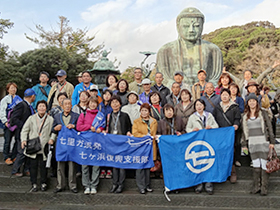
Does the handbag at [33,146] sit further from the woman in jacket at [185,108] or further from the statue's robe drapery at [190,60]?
the statue's robe drapery at [190,60]

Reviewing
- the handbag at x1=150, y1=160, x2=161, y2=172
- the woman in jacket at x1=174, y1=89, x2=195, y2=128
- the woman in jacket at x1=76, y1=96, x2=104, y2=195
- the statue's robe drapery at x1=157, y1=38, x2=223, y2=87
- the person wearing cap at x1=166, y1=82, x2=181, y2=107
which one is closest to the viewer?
the woman in jacket at x1=76, y1=96, x2=104, y2=195

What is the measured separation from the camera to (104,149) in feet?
15.6

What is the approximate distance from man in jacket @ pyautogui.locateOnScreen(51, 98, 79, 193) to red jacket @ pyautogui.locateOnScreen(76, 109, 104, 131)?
0.10m

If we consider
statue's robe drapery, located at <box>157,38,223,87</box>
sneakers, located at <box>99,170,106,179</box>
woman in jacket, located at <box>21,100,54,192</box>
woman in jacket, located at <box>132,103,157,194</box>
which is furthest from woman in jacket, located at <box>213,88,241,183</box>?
statue's robe drapery, located at <box>157,38,223,87</box>

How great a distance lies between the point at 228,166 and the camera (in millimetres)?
4559

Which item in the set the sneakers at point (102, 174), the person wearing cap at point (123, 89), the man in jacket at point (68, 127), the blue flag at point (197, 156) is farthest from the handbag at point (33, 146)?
the blue flag at point (197, 156)

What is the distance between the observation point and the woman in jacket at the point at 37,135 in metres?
4.66

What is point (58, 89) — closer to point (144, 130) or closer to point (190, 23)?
point (144, 130)

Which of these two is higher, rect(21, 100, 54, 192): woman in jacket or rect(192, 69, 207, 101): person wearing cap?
rect(192, 69, 207, 101): person wearing cap

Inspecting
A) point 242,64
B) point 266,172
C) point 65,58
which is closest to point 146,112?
point 266,172

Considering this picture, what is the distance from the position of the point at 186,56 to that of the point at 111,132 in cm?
447

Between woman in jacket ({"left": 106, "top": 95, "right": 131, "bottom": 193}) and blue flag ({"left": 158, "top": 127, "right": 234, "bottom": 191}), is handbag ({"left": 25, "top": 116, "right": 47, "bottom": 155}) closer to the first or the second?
woman in jacket ({"left": 106, "top": 95, "right": 131, "bottom": 193})

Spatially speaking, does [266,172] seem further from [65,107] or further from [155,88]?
[65,107]

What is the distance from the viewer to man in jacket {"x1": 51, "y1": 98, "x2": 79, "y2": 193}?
15.2ft
